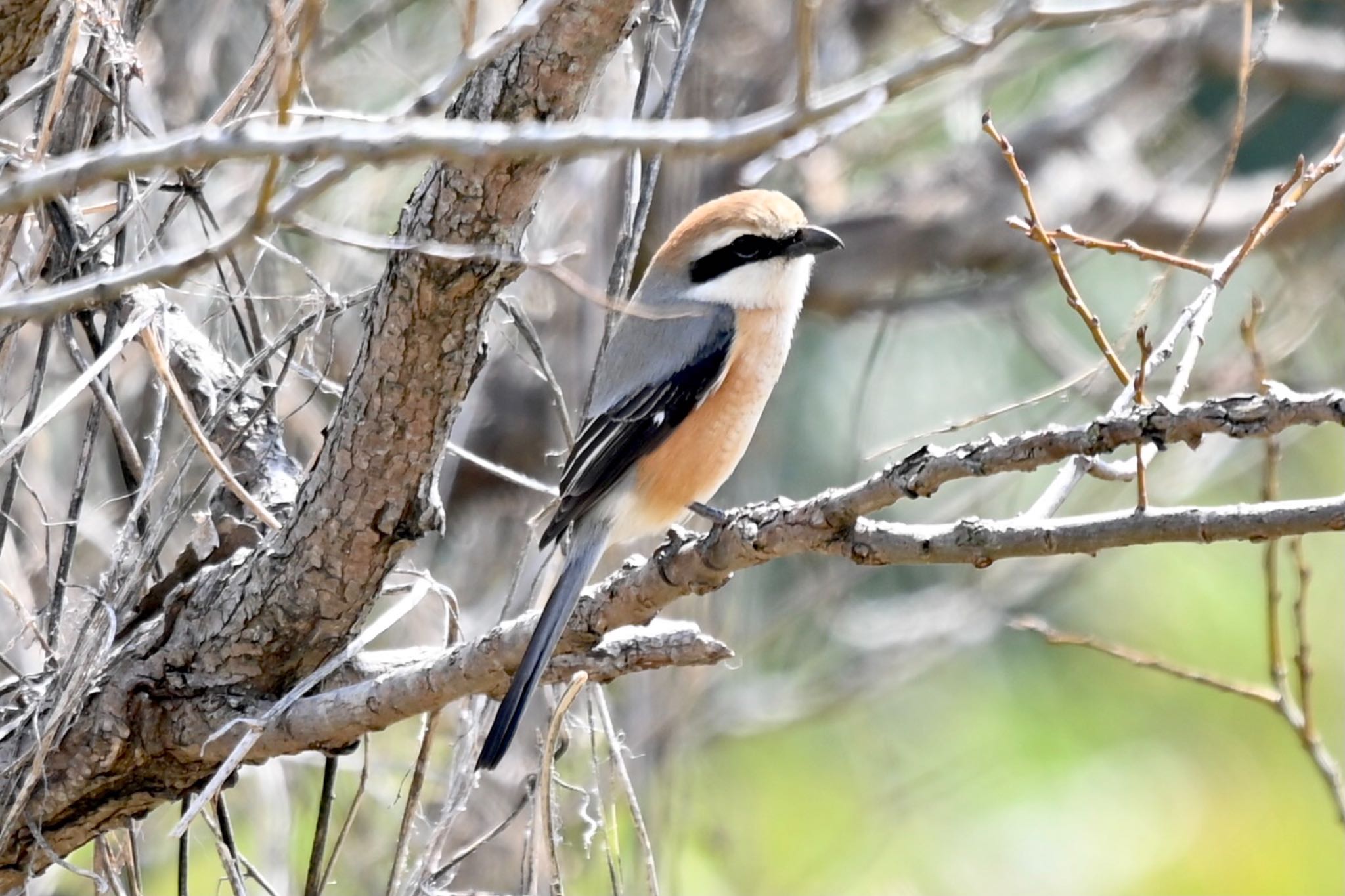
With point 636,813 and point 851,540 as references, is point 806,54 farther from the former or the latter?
point 636,813

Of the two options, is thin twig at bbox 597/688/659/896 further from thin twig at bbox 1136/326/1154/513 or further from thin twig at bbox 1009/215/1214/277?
thin twig at bbox 1009/215/1214/277

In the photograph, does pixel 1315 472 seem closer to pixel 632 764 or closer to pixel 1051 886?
pixel 1051 886

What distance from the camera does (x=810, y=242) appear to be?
3498mm

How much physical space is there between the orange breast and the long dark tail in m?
0.50

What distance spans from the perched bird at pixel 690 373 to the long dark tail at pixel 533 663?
13.3 inches

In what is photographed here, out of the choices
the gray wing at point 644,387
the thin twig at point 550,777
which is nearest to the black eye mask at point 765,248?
the gray wing at point 644,387

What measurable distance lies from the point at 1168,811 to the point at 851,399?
2.28m

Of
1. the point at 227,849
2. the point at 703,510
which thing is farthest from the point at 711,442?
the point at 227,849

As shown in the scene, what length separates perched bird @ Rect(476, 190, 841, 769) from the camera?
3191 mm

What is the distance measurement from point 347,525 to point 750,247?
1.48 meters

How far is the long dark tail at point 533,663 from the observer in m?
2.38

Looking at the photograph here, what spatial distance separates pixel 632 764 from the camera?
4.26 meters

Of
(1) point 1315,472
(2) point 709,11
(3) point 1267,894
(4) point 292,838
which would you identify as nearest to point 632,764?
(4) point 292,838

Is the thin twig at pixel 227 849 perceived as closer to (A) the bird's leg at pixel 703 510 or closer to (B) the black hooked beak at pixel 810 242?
(A) the bird's leg at pixel 703 510
